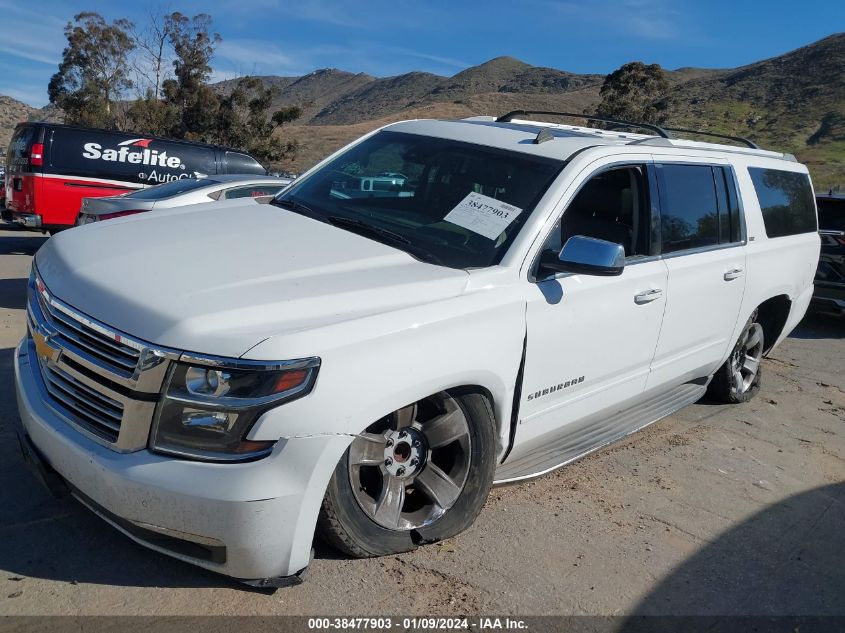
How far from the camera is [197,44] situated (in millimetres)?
37875

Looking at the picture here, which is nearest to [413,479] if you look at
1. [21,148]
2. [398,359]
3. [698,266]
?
[398,359]

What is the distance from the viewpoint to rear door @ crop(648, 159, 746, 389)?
445 centimetres

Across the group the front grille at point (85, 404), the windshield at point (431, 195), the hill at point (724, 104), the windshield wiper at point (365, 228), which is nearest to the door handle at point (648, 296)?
the windshield at point (431, 195)

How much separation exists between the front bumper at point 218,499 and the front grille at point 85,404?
6 cm

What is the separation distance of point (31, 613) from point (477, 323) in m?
1.95

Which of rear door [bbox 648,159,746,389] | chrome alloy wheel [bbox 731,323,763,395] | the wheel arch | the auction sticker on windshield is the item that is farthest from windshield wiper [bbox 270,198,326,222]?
the wheel arch

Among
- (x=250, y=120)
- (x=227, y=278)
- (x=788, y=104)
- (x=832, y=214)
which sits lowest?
(x=227, y=278)

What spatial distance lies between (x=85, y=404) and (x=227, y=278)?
0.68 meters

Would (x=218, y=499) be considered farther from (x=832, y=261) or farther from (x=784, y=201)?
(x=832, y=261)

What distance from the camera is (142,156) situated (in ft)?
43.1

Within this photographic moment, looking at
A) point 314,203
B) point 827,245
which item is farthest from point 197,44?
point 314,203

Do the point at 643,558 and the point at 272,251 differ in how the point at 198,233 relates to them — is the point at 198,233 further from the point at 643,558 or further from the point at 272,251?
the point at 643,558

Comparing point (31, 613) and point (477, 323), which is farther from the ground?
point (477, 323)

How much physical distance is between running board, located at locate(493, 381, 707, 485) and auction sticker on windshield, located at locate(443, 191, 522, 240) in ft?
3.70
